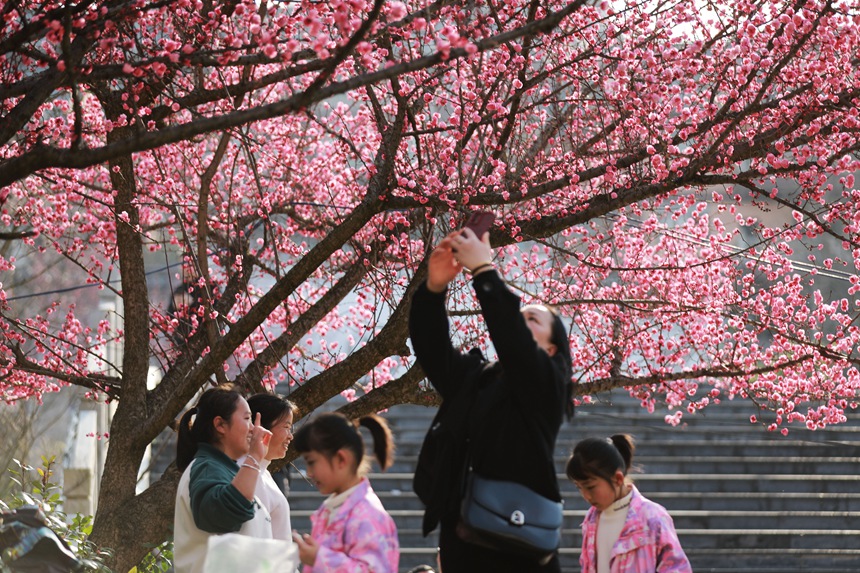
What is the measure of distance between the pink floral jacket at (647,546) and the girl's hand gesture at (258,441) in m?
1.41

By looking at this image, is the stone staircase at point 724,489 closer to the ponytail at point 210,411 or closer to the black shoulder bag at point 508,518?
the ponytail at point 210,411

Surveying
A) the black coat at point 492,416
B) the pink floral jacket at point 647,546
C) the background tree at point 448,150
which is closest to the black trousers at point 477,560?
the black coat at point 492,416

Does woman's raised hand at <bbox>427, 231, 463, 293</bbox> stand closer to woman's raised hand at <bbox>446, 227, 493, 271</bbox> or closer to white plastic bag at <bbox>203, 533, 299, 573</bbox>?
woman's raised hand at <bbox>446, 227, 493, 271</bbox>

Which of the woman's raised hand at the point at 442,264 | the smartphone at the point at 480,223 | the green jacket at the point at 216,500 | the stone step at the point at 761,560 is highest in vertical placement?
the smartphone at the point at 480,223

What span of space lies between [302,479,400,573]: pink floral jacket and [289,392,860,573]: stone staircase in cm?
647

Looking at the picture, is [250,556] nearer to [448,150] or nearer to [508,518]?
[508,518]

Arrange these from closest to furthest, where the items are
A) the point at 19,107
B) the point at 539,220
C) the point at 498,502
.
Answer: the point at 498,502
the point at 19,107
the point at 539,220

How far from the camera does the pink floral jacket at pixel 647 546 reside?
4188mm

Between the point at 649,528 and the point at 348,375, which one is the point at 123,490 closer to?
the point at 348,375

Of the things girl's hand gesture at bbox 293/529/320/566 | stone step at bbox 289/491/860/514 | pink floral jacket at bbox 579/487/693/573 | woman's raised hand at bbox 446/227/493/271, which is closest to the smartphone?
woman's raised hand at bbox 446/227/493/271

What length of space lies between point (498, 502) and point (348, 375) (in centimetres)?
325

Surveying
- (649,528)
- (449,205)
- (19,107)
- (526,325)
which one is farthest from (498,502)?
(449,205)

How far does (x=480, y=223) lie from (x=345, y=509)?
0.89 m

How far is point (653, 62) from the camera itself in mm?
6402
